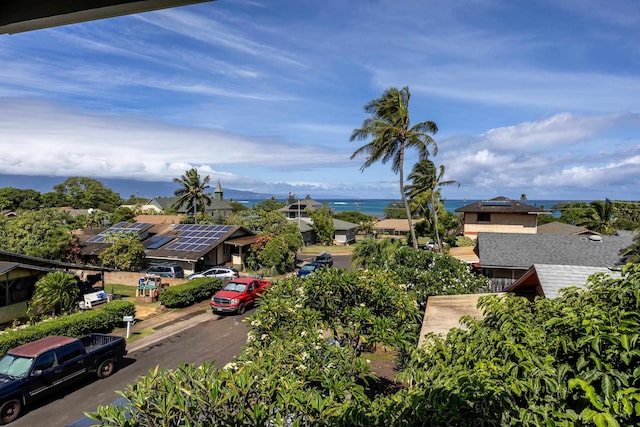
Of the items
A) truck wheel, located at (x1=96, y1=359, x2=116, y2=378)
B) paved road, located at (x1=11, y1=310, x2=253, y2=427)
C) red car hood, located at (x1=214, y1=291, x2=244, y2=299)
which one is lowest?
paved road, located at (x1=11, y1=310, x2=253, y2=427)

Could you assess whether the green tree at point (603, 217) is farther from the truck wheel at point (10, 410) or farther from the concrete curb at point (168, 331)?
the truck wheel at point (10, 410)

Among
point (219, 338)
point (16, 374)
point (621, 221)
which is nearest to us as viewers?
point (16, 374)

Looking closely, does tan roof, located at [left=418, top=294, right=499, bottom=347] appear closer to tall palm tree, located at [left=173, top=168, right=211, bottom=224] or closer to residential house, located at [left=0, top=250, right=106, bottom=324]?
residential house, located at [left=0, top=250, right=106, bottom=324]

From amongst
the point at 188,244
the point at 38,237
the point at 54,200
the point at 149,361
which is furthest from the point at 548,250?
the point at 54,200

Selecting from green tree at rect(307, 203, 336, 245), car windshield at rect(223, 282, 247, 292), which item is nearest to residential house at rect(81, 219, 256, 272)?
car windshield at rect(223, 282, 247, 292)

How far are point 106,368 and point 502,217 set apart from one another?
38686 millimetres

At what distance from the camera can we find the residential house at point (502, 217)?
39.8m

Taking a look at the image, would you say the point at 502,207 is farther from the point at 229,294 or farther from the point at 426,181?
the point at 229,294

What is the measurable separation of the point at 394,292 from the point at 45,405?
11.1 meters

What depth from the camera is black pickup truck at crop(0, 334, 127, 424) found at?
10508 mm

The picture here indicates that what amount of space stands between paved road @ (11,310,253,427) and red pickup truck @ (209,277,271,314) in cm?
55

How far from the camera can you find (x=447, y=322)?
11234mm

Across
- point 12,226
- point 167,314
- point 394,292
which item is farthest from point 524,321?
point 12,226

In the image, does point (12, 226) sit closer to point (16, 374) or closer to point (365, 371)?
point (16, 374)
